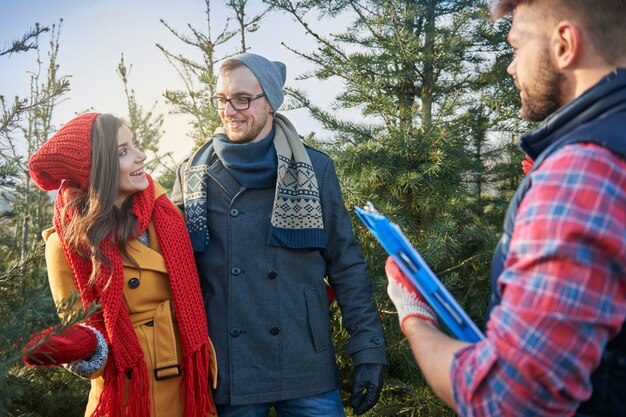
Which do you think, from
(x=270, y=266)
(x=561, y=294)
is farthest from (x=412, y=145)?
(x=561, y=294)

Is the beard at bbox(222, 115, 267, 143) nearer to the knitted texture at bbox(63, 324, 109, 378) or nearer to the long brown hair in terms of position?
the long brown hair

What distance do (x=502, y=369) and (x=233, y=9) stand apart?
4.00 metres

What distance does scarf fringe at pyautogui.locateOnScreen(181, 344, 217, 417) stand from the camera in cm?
247

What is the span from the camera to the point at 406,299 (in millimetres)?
1528

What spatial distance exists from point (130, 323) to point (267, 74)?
4.50 ft

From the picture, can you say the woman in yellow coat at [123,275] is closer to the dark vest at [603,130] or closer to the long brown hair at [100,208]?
the long brown hair at [100,208]

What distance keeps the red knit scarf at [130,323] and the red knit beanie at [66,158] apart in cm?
13

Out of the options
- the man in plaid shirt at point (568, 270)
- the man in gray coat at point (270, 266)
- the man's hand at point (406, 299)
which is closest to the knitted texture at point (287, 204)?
the man in gray coat at point (270, 266)

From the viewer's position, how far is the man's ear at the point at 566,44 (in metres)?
Result: 1.34

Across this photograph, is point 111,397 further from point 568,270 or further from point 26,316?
point 568,270

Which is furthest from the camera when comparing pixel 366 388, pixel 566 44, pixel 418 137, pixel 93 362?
pixel 418 137

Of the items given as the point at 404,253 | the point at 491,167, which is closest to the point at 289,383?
the point at 404,253

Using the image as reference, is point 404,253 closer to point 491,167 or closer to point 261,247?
point 261,247

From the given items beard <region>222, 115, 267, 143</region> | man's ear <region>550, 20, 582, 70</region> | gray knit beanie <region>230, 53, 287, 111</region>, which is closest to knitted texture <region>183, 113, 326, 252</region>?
beard <region>222, 115, 267, 143</region>
